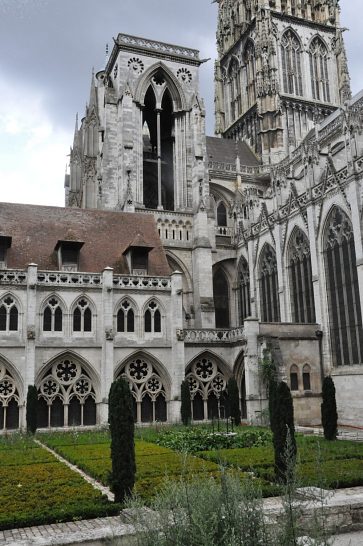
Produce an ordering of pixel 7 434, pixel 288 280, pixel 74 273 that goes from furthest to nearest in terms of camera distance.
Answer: pixel 288 280, pixel 74 273, pixel 7 434

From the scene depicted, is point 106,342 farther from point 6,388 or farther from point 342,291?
point 342,291

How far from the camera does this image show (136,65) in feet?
145

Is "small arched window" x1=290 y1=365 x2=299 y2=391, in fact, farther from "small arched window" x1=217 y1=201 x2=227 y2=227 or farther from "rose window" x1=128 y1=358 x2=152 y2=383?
"small arched window" x1=217 y1=201 x2=227 y2=227

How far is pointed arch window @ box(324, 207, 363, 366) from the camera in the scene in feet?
96.2

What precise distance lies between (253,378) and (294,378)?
2.54 metres

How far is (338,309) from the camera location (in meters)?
30.7

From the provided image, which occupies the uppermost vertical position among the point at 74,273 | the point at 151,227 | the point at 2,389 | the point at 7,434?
the point at 151,227

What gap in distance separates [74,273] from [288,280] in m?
13.9

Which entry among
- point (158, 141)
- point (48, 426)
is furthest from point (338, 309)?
point (158, 141)

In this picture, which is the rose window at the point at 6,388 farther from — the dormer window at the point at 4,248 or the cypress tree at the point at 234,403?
the cypress tree at the point at 234,403

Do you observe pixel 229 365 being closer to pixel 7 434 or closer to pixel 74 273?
pixel 74 273

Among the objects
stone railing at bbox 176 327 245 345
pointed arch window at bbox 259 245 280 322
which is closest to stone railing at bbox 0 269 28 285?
stone railing at bbox 176 327 245 345

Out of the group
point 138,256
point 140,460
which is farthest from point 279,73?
point 140,460

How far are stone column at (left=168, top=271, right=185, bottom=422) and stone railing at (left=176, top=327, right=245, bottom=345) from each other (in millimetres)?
883
